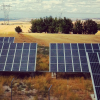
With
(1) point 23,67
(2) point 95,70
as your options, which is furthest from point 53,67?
(2) point 95,70

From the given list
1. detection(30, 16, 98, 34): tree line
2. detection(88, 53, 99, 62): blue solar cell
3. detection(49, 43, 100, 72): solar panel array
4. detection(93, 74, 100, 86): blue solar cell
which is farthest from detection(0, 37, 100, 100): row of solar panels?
detection(30, 16, 98, 34): tree line

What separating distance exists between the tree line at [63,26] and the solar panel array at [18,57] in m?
45.8

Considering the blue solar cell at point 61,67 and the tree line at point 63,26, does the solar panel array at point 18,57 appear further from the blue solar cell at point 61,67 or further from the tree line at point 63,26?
the tree line at point 63,26

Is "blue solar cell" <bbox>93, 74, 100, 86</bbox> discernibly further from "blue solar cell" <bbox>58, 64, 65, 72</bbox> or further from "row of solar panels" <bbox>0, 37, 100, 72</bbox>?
"blue solar cell" <bbox>58, 64, 65, 72</bbox>

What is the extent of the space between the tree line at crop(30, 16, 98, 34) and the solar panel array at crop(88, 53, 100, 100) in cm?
5106

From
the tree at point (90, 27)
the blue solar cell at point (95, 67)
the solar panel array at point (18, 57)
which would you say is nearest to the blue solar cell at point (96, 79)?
the blue solar cell at point (95, 67)

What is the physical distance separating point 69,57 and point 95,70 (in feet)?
18.5

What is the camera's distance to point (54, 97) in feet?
50.0

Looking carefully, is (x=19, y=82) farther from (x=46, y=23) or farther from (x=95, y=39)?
(x=46, y=23)

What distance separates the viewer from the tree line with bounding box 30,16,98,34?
67.2 meters

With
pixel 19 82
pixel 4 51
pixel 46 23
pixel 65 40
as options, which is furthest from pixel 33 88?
pixel 46 23

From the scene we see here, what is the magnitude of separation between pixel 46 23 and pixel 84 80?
5524cm

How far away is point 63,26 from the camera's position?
2623 inches

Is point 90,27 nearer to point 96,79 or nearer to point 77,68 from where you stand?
point 77,68
